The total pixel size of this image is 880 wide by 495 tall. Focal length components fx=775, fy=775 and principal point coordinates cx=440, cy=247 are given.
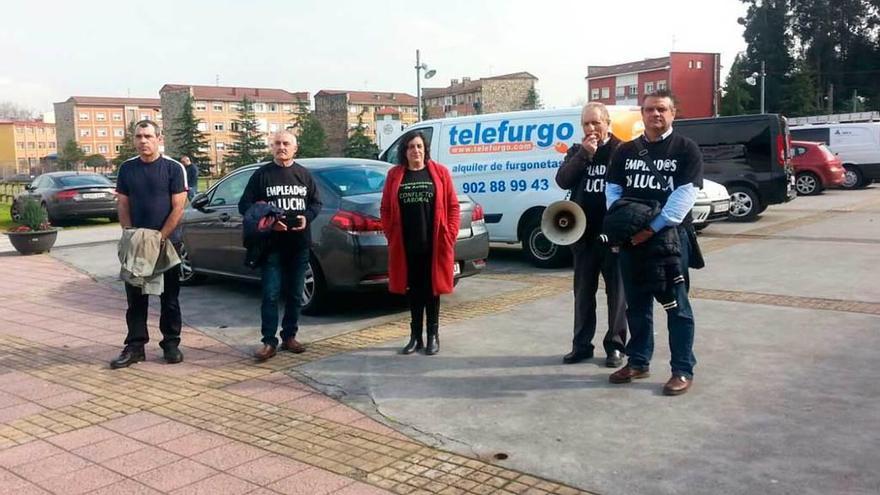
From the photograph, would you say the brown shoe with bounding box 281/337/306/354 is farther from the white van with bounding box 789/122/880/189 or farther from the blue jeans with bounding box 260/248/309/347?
the white van with bounding box 789/122/880/189

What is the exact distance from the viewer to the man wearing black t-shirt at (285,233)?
20.2 feet

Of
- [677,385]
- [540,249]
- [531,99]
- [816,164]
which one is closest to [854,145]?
[816,164]

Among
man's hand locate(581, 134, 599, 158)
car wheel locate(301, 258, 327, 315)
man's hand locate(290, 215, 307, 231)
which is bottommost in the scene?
car wheel locate(301, 258, 327, 315)

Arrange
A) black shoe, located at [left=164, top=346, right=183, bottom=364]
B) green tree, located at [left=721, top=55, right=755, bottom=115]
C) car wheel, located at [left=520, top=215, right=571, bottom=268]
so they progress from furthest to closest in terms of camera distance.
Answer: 1. green tree, located at [left=721, top=55, right=755, bottom=115]
2. car wheel, located at [left=520, top=215, right=571, bottom=268]
3. black shoe, located at [left=164, top=346, right=183, bottom=364]

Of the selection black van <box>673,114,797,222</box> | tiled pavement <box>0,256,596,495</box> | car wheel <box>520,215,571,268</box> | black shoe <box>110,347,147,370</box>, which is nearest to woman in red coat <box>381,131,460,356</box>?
tiled pavement <box>0,256,596,495</box>

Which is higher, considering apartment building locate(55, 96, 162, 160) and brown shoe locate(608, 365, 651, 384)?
apartment building locate(55, 96, 162, 160)

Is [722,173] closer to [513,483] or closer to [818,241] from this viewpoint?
[818,241]

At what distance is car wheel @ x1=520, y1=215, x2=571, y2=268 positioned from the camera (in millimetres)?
10453

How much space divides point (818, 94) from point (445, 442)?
211 ft

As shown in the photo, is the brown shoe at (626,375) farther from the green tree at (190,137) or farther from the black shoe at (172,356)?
the green tree at (190,137)

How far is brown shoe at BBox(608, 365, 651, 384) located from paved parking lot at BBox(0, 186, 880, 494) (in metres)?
0.08

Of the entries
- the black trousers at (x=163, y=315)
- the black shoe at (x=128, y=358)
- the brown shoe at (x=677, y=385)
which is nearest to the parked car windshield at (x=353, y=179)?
the black trousers at (x=163, y=315)

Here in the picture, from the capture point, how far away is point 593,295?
575cm

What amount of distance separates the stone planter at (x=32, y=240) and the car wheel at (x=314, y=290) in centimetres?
862
